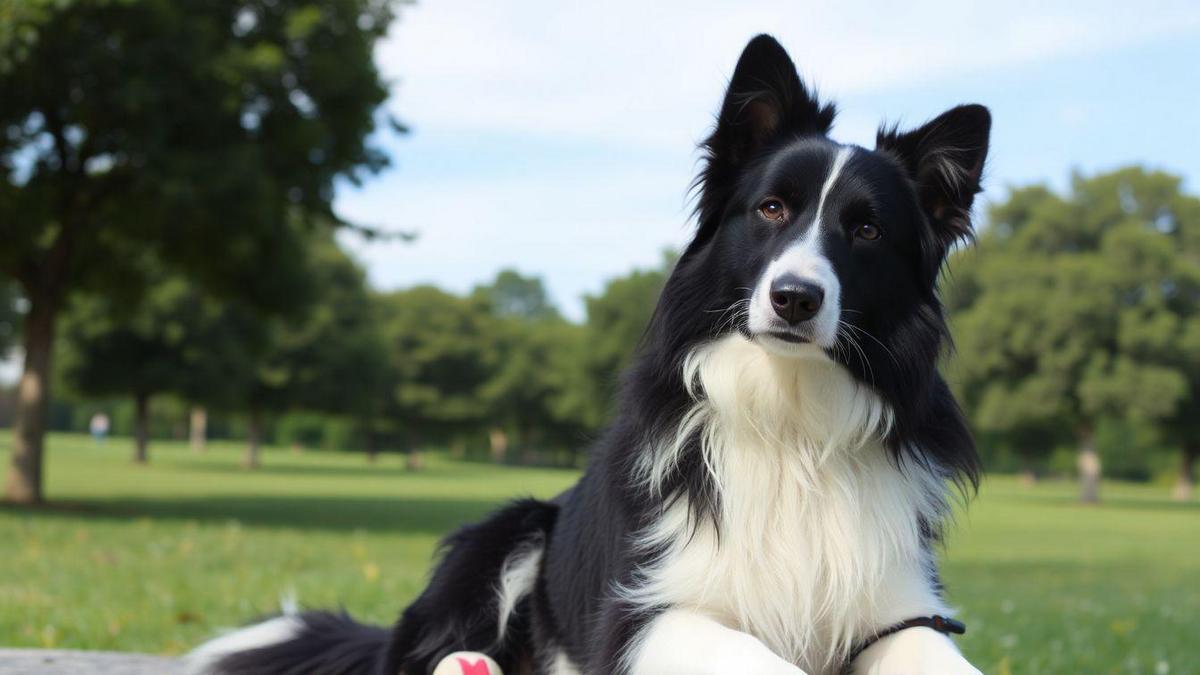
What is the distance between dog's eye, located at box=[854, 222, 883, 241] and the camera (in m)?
3.36

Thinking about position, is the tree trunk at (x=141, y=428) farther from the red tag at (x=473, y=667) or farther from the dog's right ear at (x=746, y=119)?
the dog's right ear at (x=746, y=119)

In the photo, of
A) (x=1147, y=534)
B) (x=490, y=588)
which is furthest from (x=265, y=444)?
(x=490, y=588)

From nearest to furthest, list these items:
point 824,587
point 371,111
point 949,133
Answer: point 824,587 → point 949,133 → point 371,111

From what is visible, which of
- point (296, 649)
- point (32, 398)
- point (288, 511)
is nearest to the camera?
point (296, 649)

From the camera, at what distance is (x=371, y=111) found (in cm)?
1816

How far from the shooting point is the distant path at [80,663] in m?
4.45

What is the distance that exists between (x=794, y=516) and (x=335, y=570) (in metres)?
9.05

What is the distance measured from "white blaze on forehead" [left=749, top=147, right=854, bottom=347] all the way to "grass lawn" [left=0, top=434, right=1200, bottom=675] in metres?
0.99

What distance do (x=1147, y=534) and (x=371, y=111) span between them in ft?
64.3

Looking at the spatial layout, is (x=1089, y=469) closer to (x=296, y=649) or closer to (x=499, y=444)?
(x=499, y=444)

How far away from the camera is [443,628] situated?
13.3ft

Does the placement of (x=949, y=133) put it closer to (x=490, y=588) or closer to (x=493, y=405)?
Result: (x=490, y=588)

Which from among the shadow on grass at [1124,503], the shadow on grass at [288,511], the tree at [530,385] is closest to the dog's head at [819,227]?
the shadow on grass at [288,511]

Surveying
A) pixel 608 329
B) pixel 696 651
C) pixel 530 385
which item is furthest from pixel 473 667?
pixel 530 385
